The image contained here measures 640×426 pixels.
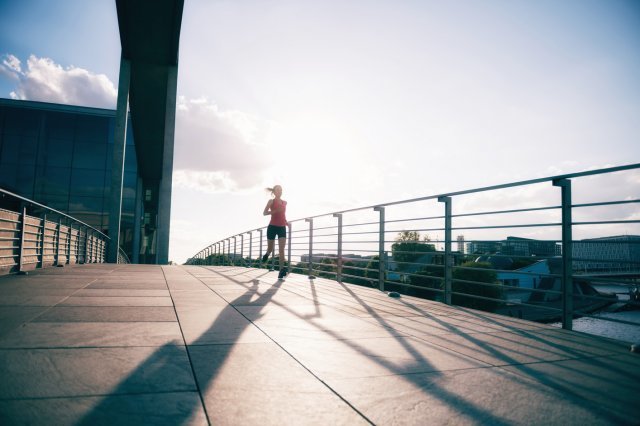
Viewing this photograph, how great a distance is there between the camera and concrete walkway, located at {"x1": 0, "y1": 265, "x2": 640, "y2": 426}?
132 centimetres

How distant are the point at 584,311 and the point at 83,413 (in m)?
3.56

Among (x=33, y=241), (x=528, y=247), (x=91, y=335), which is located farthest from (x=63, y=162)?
→ (x=528, y=247)

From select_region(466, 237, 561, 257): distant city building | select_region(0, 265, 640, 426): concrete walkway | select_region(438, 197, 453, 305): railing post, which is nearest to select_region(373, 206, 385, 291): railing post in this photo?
select_region(438, 197, 453, 305): railing post

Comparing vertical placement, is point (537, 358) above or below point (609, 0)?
below

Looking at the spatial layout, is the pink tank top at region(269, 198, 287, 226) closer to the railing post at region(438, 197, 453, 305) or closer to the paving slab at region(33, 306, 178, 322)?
the railing post at region(438, 197, 453, 305)

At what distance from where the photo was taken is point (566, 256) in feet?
11.1

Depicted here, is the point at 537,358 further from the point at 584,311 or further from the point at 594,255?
the point at 594,255

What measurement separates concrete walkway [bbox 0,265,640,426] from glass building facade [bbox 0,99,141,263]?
73.6 feet

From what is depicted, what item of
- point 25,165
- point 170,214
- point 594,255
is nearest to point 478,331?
point 594,255

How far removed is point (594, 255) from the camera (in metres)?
3.50

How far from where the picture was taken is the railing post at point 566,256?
3.30 metres

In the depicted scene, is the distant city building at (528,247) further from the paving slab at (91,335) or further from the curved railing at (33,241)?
the curved railing at (33,241)

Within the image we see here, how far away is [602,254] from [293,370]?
3.12 meters

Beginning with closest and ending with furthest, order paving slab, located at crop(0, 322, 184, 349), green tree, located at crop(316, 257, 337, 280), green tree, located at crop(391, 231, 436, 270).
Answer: paving slab, located at crop(0, 322, 184, 349), green tree, located at crop(316, 257, 337, 280), green tree, located at crop(391, 231, 436, 270)
